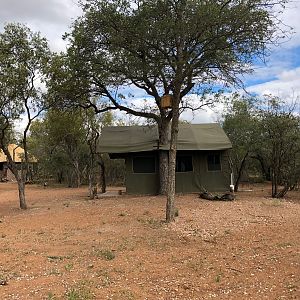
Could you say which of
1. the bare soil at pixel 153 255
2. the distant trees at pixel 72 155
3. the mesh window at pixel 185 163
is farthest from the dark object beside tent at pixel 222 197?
the distant trees at pixel 72 155

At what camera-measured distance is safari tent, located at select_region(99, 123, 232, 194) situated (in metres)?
19.1

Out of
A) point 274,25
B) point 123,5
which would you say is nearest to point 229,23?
point 274,25

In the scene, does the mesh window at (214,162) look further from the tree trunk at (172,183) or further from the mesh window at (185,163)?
the tree trunk at (172,183)

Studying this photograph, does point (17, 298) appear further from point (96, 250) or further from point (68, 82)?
point (68, 82)

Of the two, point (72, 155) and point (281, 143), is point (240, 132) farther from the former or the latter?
point (72, 155)

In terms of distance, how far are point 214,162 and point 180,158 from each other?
1766 millimetres

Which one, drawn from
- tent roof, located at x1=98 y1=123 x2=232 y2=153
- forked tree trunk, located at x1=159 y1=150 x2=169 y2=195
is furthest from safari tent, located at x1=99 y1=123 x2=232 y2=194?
forked tree trunk, located at x1=159 y1=150 x2=169 y2=195

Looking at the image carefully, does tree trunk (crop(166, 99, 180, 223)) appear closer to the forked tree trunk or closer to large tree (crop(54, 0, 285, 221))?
large tree (crop(54, 0, 285, 221))

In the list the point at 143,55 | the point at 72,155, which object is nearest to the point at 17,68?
the point at 143,55

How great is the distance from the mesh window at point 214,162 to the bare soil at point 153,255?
7.42 metres

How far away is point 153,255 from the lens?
740 cm

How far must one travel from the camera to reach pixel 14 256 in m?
7.72

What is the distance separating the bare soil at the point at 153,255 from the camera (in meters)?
5.47

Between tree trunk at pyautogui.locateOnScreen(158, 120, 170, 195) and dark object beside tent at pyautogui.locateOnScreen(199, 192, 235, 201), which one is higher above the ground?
tree trunk at pyautogui.locateOnScreen(158, 120, 170, 195)
